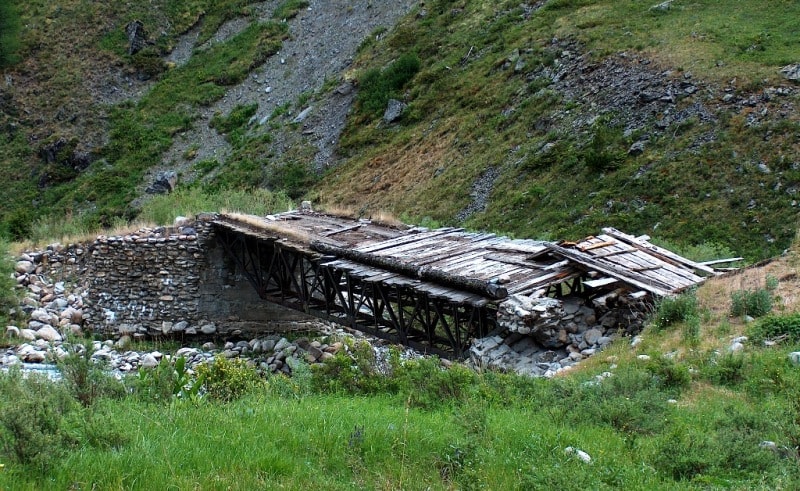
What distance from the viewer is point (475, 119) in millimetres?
35469

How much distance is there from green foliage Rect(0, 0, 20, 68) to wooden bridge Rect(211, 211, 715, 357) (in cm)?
4179

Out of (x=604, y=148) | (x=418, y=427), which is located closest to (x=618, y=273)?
(x=418, y=427)

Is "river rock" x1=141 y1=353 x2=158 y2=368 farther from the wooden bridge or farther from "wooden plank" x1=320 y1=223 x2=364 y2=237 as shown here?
"wooden plank" x1=320 y1=223 x2=364 y2=237

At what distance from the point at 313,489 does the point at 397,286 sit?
8817mm

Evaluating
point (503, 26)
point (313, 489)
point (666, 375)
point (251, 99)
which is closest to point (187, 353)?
point (666, 375)

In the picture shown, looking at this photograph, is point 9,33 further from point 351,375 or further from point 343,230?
point 351,375

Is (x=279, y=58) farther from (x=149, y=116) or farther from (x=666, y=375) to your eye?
(x=666, y=375)

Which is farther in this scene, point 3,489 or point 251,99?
point 251,99

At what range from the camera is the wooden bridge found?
12992 mm

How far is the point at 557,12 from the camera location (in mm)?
39250

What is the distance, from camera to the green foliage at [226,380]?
30.8 ft

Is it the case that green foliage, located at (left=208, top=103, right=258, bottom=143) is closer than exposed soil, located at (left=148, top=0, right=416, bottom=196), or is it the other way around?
exposed soil, located at (left=148, top=0, right=416, bottom=196)

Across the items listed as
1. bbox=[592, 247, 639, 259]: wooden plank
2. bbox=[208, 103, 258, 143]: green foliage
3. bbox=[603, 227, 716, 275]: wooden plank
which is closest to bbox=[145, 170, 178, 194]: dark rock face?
bbox=[208, 103, 258, 143]: green foliage

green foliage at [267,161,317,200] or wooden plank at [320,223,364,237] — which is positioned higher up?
wooden plank at [320,223,364,237]
